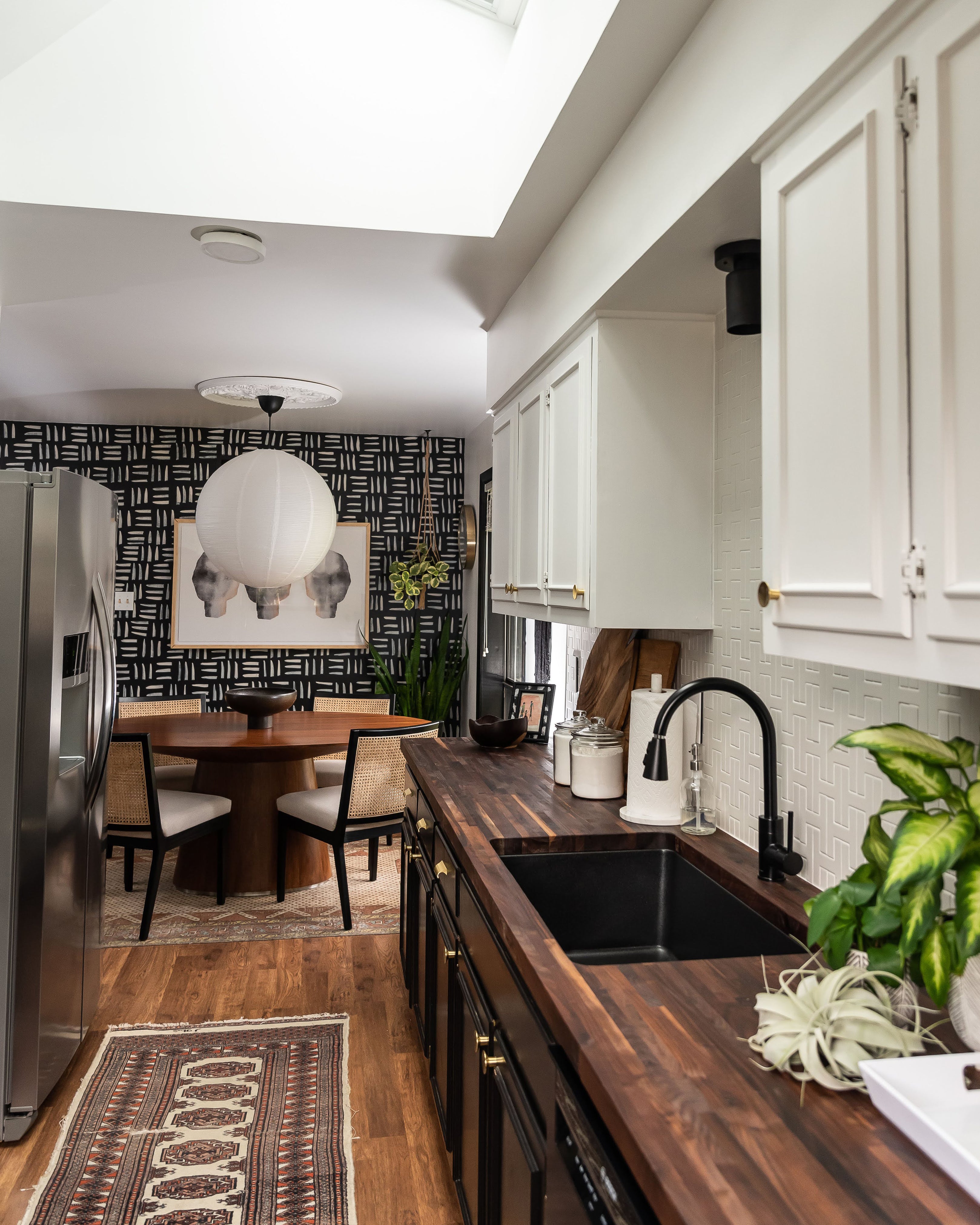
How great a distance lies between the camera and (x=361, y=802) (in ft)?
13.0

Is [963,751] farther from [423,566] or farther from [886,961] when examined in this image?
[423,566]

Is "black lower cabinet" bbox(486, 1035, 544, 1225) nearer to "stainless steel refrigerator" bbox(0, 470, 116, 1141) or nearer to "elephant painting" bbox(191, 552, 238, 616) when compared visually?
"stainless steel refrigerator" bbox(0, 470, 116, 1141)

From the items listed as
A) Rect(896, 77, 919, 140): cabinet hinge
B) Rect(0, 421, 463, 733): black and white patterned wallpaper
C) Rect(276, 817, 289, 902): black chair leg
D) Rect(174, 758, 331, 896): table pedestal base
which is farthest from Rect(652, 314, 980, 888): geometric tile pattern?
Rect(0, 421, 463, 733): black and white patterned wallpaper

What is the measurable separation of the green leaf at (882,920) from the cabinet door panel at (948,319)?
0.93 ft

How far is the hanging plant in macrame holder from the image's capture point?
606 cm

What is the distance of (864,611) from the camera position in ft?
3.50

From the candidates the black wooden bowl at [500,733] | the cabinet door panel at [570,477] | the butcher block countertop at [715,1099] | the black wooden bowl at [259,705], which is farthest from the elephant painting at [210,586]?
the butcher block countertop at [715,1099]

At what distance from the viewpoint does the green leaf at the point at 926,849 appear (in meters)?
0.85

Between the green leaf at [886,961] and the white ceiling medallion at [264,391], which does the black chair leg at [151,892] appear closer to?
the white ceiling medallion at [264,391]

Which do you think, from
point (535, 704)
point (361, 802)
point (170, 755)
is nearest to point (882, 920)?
point (535, 704)

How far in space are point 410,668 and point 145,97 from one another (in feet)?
13.2

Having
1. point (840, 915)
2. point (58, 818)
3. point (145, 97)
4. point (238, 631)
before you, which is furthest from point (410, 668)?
point (840, 915)

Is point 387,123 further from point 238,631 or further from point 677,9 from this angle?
point 238,631

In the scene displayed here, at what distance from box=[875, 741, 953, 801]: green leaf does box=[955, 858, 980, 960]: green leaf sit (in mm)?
88
